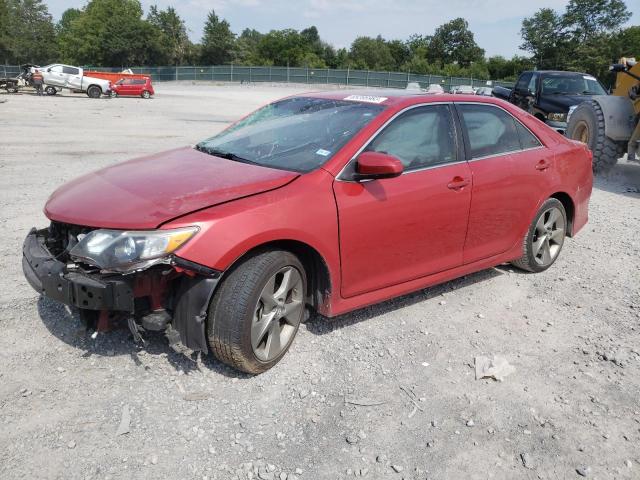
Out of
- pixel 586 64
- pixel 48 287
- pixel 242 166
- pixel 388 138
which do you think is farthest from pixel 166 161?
pixel 586 64

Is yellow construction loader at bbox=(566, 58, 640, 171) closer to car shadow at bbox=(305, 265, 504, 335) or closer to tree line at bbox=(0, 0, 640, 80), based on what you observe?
Result: car shadow at bbox=(305, 265, 504, 335)

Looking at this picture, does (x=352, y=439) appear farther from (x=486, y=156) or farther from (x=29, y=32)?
(x=29, y=32)

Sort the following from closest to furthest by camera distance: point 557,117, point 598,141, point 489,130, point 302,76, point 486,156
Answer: point 486,156, point 489,130, point 598,141, point 557,117, point 302,76

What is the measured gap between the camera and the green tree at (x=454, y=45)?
105m

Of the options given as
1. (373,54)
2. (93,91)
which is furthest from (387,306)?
(373,54)

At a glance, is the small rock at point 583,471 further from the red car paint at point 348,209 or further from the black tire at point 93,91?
the black tire at point 93,91

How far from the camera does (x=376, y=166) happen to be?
3.29 m

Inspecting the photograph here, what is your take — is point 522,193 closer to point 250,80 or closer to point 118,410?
Result: point 118,410

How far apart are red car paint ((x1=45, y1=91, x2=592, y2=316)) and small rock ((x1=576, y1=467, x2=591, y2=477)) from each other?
5.06 feet

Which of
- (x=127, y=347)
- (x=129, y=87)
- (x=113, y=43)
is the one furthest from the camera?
(x=113, y=43)

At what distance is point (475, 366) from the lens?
11.3 ft

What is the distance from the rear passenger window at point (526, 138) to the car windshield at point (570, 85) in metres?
9.28

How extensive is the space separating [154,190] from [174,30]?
94.4 metres

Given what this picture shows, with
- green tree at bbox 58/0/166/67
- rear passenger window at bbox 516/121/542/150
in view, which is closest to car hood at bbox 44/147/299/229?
rear passenger window at bbox 516/121/542/150
